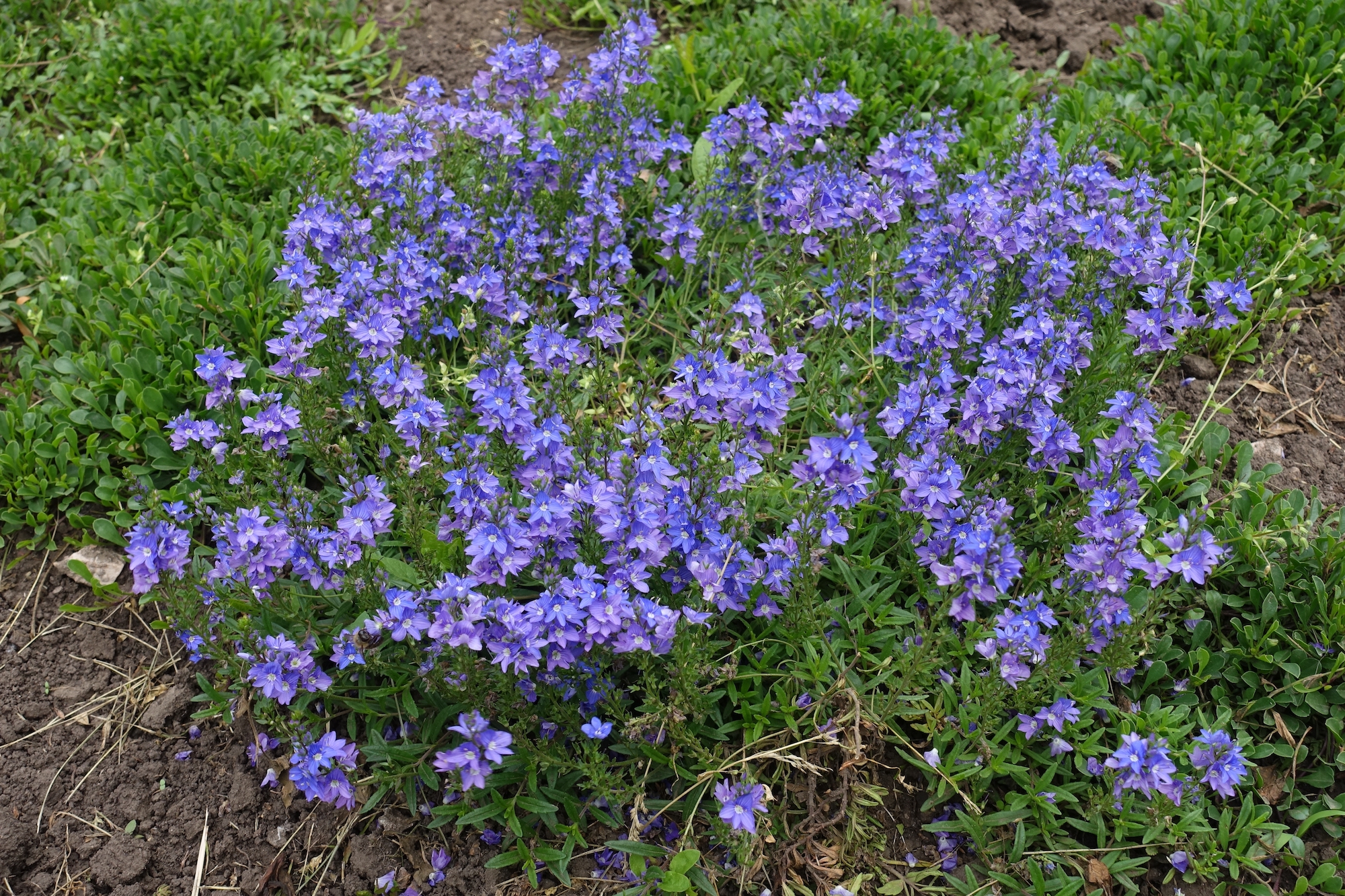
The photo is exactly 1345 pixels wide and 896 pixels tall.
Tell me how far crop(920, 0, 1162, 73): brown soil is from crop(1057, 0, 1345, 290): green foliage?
44cm

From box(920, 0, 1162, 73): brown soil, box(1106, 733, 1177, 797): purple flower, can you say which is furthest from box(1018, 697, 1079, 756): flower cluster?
box(920, 0, 1162, 73): brown soil

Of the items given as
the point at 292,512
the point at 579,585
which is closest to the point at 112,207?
the point at 292,512

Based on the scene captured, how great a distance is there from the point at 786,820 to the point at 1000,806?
0.68 meters

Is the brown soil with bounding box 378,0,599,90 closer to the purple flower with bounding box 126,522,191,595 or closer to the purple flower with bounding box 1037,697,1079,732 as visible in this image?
the purple flower with bounding box 126,522,191,595

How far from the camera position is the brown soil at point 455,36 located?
20.8 feet

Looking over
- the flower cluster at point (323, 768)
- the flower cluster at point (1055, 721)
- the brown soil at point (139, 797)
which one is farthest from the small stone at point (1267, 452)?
the flower cluster at point (323, 768)

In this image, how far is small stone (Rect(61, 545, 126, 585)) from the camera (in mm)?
3992

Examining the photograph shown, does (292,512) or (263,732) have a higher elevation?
(292,512)

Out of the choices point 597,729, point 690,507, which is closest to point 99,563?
point 597,729

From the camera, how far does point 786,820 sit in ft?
10.7

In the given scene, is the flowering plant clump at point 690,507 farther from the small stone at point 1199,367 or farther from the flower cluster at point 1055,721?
the small stone at point 1199,367

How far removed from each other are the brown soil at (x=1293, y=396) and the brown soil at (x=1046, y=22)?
238cm

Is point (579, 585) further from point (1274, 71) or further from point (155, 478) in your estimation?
point (1274, 71)

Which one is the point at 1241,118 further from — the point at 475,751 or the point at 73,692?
the point at 73,692
